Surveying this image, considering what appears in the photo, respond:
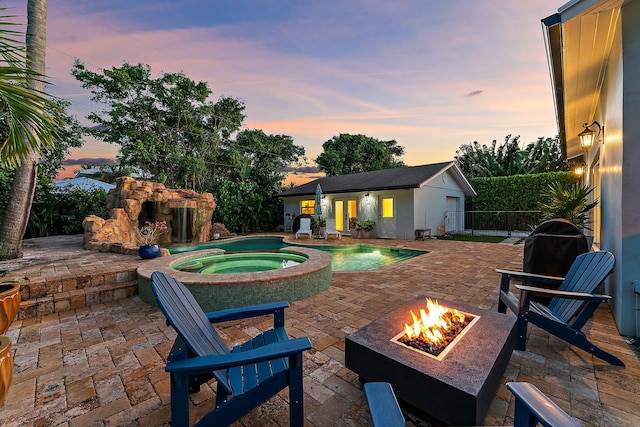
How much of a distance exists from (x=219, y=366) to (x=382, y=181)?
45.0ft

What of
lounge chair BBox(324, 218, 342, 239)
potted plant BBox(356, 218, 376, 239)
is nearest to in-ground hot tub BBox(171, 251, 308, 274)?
lounge chair BBox(324, 218, 342, 239)

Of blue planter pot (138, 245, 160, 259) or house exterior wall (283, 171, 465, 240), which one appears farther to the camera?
house exterior wall (283, 171, 465, 240)

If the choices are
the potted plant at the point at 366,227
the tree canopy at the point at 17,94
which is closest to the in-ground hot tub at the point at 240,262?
the tree canopy at the point at 17,94

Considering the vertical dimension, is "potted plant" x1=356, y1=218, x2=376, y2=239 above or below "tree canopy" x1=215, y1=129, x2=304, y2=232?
below

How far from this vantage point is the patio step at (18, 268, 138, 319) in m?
3.88

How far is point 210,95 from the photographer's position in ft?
57.2

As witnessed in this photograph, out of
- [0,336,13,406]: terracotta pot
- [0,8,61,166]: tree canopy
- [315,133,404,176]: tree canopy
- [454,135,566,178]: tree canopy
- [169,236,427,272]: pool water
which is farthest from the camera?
[315,133,404,176]: tree canopy

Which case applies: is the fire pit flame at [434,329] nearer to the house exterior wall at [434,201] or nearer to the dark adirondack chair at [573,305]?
the dark adirondack chair at [573,305]

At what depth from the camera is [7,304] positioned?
271 centimetres

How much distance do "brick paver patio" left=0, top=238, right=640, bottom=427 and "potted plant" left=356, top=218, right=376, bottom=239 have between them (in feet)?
29.2

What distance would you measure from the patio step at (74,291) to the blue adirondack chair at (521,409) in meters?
5.05

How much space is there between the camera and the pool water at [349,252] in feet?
26.5

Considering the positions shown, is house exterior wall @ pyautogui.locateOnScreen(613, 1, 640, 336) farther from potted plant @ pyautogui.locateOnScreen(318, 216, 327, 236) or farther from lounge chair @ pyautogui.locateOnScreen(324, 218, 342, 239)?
potted plant @ pyautogui.locateOnScreen(318, 216, 327, 236)

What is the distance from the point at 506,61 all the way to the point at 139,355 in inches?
499
